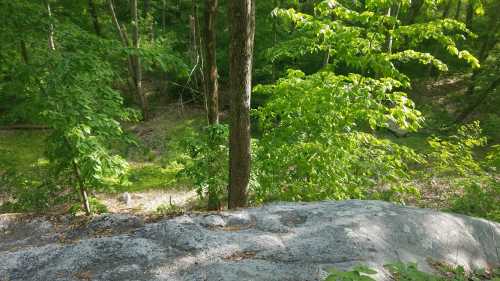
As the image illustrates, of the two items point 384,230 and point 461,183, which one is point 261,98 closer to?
point 461,183

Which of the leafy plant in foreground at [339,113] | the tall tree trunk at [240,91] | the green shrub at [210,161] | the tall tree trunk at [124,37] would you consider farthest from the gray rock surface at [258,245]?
the tall tree trunk at [124,37]

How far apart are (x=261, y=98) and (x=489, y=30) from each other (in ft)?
31.9

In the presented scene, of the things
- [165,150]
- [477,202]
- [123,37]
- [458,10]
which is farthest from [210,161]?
[458,10]

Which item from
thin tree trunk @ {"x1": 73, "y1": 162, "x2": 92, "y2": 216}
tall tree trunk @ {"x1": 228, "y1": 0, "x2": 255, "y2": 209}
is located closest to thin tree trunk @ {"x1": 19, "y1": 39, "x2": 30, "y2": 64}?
thin tree trunk @ {"x1": 73, "y1": 162, "x2": 92, "y2": 216}

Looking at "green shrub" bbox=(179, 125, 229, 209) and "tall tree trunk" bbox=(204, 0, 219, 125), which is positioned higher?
"tall tree trunk" bbox=(204, 0, 219, 125)

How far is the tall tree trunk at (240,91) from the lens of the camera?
440 cm

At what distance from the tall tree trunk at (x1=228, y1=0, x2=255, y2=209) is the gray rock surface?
925mm

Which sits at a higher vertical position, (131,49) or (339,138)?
(131,49)

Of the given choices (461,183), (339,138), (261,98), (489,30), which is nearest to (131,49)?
(339,138)

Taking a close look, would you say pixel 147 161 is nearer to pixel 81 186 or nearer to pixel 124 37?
pixel 124 37

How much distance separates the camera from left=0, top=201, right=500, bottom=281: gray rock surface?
2957mm

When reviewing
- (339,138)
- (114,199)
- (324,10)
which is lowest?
(114,199)

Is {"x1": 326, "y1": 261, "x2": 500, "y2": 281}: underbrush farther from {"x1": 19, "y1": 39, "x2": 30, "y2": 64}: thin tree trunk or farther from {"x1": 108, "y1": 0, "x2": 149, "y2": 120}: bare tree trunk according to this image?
{"x1": 108, "y1": 0, "x2": 149, "y2": 120}: bare tree trunk

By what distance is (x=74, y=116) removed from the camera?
17.1 ft
